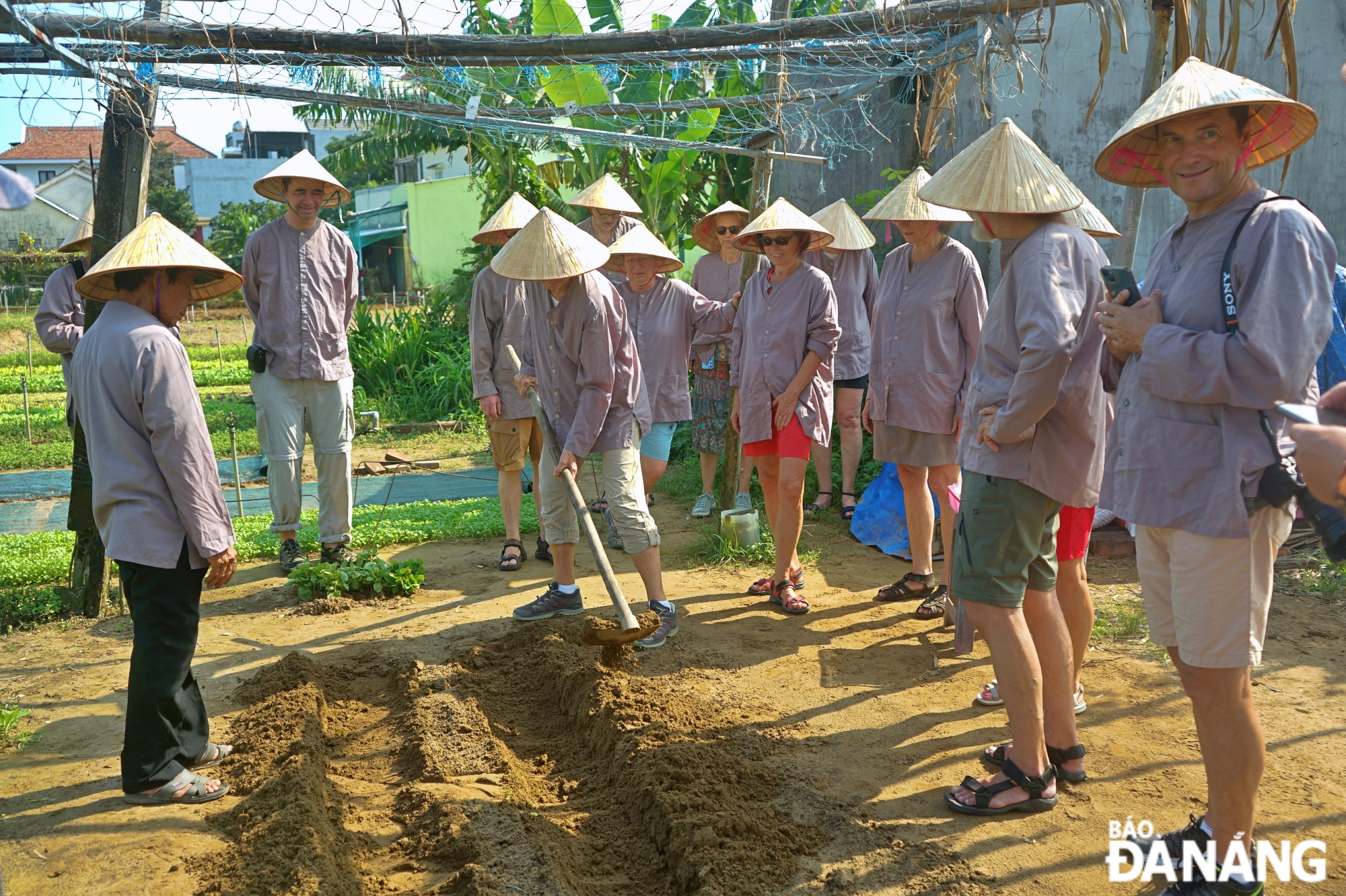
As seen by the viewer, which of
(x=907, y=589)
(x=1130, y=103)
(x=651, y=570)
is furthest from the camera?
(x=1130, y=103)

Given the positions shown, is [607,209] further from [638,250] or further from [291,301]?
[291,301]

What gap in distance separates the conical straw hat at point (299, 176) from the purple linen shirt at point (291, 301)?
269 mm

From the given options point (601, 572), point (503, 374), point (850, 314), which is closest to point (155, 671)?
point (601, 572)

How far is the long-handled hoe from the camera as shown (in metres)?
4.62

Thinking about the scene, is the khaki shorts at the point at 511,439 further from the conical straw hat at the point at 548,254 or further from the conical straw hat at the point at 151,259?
the conical straw hat at the point at 151,259

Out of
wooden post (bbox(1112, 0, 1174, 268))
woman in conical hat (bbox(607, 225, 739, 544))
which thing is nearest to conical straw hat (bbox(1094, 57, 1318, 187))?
wooden post (bbox(1112, 0, 1174, 268))

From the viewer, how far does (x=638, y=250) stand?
6047 millimetres

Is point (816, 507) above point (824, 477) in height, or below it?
below

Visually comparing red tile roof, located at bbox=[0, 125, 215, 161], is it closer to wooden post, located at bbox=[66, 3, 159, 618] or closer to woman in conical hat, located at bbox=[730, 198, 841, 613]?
wooden post, located at bbox=[66, 3, 159, 618]

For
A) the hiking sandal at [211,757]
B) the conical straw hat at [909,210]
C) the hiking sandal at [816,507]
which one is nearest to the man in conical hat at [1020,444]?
the conical straw hat at [909,210]

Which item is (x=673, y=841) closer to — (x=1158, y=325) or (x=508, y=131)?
(x=1158, y=325)

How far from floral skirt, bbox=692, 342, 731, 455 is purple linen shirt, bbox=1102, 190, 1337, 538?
14.6 feet

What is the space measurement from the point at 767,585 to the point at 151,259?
355cm

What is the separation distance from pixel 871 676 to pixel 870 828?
135 centimetres
